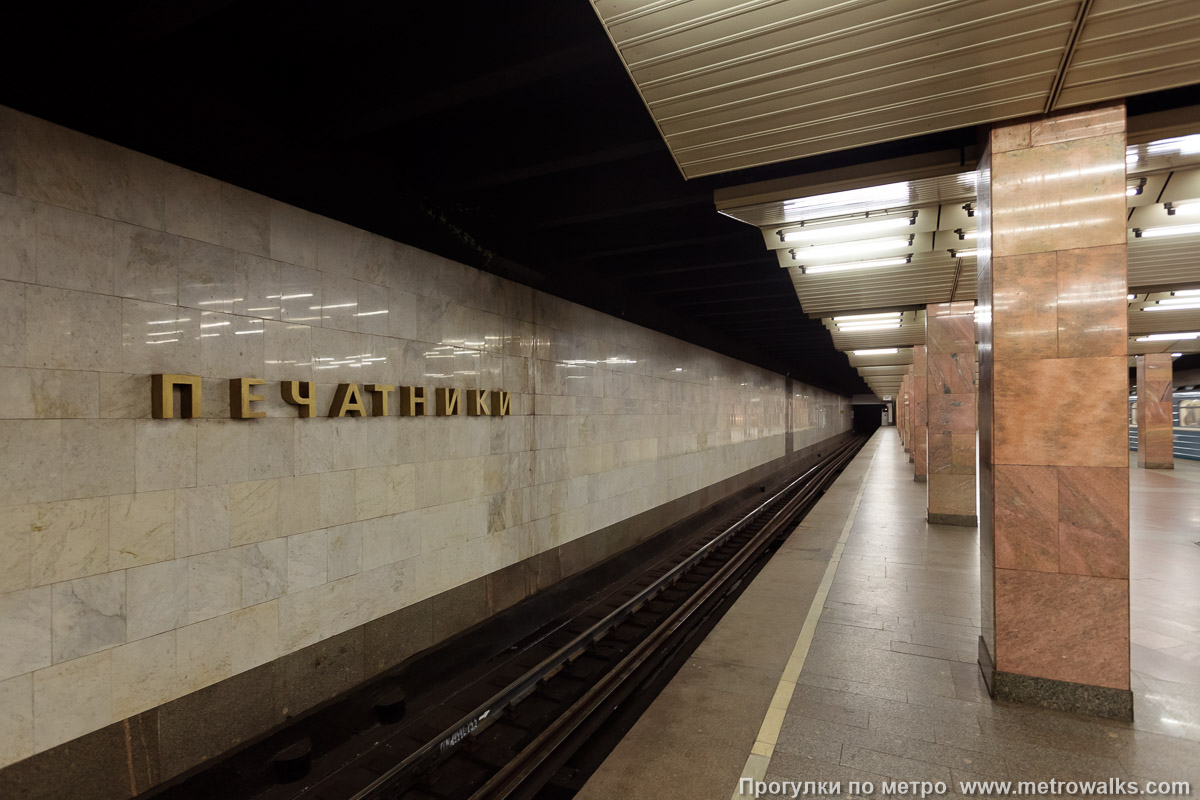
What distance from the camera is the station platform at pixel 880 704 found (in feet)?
10.1

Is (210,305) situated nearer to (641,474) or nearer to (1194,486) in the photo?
(641,474)

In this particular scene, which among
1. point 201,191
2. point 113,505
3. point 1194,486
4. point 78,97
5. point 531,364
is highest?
point 78,97

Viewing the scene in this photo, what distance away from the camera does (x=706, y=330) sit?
13.0 meters

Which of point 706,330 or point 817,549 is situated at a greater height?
point 706,330

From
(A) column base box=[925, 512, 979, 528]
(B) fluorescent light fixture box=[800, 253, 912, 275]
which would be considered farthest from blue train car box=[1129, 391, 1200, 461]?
(B) fluorescent light fixture box=[800, 253, 912, 275]

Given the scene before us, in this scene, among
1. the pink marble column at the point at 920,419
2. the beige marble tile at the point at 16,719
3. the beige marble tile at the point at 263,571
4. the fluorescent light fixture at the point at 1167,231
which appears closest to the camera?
the beige marble tile at the point at 16,719

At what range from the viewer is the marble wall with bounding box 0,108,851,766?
2877mm

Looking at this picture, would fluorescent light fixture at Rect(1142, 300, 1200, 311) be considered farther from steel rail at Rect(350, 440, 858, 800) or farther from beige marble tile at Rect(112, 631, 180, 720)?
beige marble tile at Rect(112, 631, 180, 720)

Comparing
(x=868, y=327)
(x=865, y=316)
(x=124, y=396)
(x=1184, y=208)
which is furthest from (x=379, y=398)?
(x=868, y=327)

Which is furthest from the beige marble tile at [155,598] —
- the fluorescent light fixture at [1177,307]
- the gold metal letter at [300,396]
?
the fluorescent light fixture at [1177,307]

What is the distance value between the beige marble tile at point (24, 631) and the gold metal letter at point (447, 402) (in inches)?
117

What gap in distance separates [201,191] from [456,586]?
157 inches

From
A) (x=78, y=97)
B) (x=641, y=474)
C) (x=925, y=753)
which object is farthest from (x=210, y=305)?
(x=641, y=474)

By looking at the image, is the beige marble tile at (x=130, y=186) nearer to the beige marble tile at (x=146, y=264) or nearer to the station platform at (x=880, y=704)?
the beige marble tile at (x=146, y=264)
